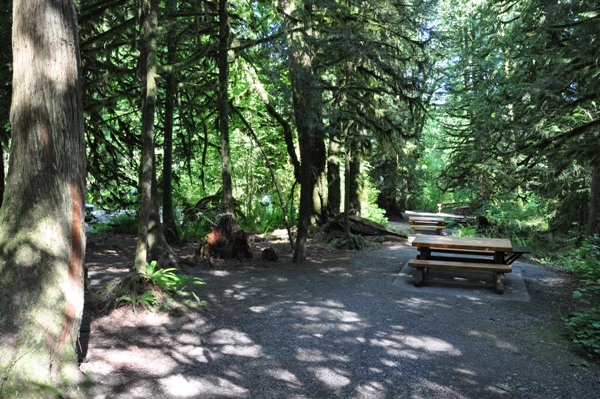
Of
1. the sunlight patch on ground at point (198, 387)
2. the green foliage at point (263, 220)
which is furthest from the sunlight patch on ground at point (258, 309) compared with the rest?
the green foliage at point (263, 220)

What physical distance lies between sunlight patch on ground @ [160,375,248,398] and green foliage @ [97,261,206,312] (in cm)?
206

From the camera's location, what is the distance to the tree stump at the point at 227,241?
10.9 metres

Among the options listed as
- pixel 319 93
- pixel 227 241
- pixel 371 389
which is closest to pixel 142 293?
pixel 371 389

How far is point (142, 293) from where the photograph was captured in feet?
21.3

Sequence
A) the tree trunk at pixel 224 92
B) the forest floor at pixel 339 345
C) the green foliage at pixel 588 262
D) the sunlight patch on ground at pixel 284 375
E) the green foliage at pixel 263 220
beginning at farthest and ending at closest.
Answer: the green foliage at pixel 263 220 < the tree trunk at pixel 224 92 < the green foliage at pixel 588 262 < the sunlight patch on ground at pixel 284 375 < the forest floor at pixel 339 345

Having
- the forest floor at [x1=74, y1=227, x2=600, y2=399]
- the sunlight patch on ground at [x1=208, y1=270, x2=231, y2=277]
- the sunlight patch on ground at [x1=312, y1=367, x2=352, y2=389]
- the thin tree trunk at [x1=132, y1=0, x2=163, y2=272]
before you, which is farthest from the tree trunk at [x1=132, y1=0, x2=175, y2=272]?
the sunlight patch on ground at [x1=312, y1=367, x2=352, y2=389]

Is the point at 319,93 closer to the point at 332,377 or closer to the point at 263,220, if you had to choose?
the point at 332,377

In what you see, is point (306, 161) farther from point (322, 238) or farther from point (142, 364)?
point (142, 364)

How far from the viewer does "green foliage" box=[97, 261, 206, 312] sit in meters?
6.22

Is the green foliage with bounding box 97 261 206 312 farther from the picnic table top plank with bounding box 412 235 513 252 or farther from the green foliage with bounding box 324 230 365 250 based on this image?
the green foliage with bounding box 324 230 365 250

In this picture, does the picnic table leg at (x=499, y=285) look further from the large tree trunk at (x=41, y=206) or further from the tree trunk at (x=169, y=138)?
the tree trunk at (x=169, y=138)

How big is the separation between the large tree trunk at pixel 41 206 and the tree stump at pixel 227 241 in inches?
276

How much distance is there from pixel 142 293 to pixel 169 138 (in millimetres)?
5648

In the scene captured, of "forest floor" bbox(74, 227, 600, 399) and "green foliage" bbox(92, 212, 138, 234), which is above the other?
"green foliage" bbox(92, 212, 138, 234)
